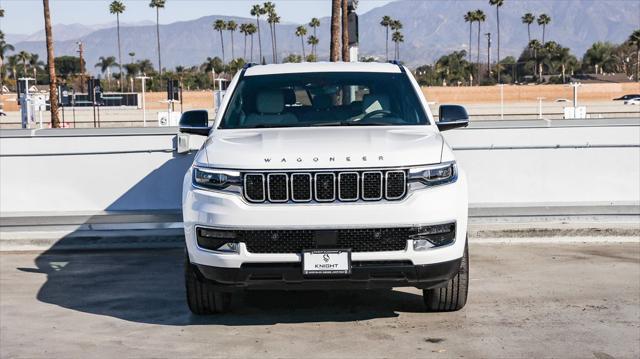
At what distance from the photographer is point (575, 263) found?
9664 mm

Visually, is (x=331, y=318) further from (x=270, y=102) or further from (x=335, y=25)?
(x=335, y=25)

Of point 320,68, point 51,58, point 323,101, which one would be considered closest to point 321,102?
point 323,101

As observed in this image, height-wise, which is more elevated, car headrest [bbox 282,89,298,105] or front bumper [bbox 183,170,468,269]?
car headrest [bbox 282,89,298,105]

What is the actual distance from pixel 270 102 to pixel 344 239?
1.84 m

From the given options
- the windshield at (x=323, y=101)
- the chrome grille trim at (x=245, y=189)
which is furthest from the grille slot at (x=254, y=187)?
the windshield at (x=323, y=101)

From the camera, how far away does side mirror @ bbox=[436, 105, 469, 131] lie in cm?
788

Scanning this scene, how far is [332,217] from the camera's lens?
650cm

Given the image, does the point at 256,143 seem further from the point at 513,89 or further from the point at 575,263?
the point at 513,89

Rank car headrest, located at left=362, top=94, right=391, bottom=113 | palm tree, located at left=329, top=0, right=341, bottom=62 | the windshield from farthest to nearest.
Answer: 1. palm tree, located at left=329, top=0, right=341, bottom=62
2. car headrest, located at left=362, top=94, right=391, bottom=113
3. the windshield

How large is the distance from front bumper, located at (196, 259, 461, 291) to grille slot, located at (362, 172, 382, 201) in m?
0.44

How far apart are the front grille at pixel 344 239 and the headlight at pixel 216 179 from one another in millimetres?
347

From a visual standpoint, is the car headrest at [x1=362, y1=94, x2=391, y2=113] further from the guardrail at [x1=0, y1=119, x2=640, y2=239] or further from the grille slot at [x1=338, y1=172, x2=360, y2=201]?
the guardrail at [x1=0, y1=119, x2=640, y2=239]

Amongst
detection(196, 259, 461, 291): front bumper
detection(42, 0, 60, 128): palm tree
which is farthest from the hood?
detection(42, 0, 60, 128): palm tree

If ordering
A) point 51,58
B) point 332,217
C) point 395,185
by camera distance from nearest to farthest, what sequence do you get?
point 332,217 → point 395,185 → point 51,58
